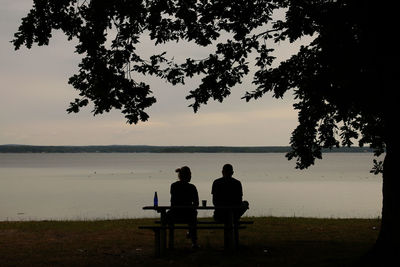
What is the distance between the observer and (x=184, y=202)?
12.7 meters

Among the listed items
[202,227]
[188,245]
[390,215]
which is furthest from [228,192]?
[390,215]

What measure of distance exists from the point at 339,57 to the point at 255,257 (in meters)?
4.38

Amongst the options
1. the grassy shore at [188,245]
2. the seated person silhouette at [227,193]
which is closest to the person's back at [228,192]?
the seated person silhouette at [227,193]

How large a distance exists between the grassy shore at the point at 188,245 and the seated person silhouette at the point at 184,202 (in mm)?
680

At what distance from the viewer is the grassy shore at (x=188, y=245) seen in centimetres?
1162

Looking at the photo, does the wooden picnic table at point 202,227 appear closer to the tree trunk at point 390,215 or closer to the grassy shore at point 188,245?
the grassy shore at point 188,245

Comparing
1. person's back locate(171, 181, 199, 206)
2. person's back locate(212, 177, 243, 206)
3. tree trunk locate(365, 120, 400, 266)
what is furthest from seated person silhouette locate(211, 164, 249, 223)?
tree trunk locate(365, 120, 400, 266)

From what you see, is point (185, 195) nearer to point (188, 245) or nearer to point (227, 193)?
point (227, 193)

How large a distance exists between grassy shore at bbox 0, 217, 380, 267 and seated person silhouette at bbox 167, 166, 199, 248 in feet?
2.23

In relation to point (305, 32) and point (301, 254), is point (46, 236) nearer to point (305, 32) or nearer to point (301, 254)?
point (301, 254)

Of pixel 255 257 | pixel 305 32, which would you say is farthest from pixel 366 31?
pixel 255 257

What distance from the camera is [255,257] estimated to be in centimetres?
1188

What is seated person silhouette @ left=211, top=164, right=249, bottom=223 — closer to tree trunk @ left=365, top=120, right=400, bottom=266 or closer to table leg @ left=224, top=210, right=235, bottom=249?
table leg @ left=224, top=210, right=235, bottom=249

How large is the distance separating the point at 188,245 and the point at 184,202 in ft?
5.18
